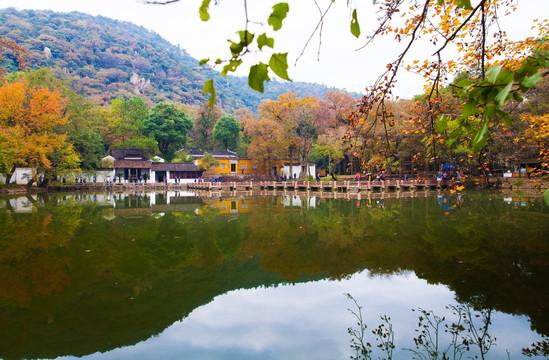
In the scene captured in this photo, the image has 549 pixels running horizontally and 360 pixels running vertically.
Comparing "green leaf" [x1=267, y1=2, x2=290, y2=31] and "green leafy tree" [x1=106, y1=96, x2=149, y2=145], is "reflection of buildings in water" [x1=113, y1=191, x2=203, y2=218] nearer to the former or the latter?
"green leaf" [x1=267, y1=2, x2=290, y2=31]

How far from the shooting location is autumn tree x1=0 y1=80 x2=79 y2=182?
958 inches

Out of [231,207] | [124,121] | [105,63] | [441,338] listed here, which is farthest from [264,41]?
[105,63]

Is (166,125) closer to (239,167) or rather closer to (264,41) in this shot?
(239,167)

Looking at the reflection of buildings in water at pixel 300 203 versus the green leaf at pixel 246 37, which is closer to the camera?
the green leaf at pixel 246 37

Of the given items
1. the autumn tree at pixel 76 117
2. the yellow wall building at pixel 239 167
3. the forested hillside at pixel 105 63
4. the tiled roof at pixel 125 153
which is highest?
the forested hillside at pixel 105 63

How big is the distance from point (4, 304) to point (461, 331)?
6119 mm

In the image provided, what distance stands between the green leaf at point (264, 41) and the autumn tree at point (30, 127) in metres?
26.8

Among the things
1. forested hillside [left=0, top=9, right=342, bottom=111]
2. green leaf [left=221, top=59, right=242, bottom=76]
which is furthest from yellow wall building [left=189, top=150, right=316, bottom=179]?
green leaf [left=221, top=59, right=242, bottom=76]

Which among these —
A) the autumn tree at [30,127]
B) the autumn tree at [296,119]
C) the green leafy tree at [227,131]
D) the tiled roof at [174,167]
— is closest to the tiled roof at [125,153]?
the tiled roof at [174,167]

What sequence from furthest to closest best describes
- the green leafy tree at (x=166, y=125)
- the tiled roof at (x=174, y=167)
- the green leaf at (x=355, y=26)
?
the green leafy tree at (x=166, y=125)
the tiled roof at (x=174, y=167)
the green leaf at (x=355, y=26)

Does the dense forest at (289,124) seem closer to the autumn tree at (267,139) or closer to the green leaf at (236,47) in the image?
the autumn tree at (267,139)

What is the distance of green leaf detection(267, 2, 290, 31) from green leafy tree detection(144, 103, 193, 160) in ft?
146

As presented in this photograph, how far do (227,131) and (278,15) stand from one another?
1849 inches

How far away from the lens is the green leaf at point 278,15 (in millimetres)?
1158
